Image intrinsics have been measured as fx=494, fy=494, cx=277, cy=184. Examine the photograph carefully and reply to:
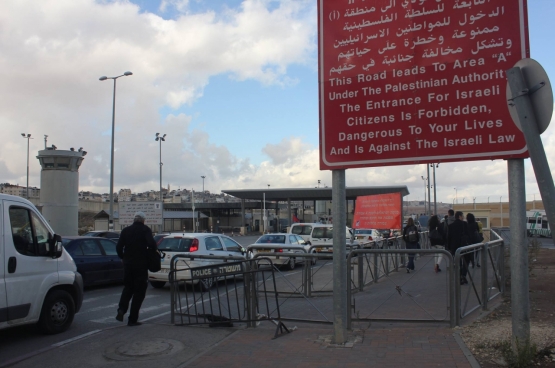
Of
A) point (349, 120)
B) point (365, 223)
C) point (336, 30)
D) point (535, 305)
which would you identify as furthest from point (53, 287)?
point (365, 223)

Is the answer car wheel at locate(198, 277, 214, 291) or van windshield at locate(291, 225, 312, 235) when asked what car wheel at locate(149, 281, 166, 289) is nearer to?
car wheel at locate(198, 277, 214, 291)

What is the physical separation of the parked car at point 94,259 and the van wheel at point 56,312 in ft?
16.3

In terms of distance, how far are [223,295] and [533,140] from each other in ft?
21.7

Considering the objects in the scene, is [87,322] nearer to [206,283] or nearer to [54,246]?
[54,246]

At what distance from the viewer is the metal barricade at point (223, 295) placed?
8.14 meters

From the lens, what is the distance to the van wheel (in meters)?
7.83

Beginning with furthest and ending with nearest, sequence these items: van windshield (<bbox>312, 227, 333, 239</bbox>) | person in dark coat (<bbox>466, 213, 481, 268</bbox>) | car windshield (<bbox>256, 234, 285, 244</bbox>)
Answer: van windshield (<bbox>312, 227, 333, 239</bbox>) < car windshield (<bbox>256, 234, 285, 244</bbox>) < person in dark coat (<bbox>466, 213, 481, 268</bbox>)

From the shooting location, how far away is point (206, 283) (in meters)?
8.54

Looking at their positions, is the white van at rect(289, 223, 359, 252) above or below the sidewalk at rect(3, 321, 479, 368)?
above

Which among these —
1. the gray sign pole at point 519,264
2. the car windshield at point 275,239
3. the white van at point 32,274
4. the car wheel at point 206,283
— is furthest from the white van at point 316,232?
the gray sign pole at point 519,264

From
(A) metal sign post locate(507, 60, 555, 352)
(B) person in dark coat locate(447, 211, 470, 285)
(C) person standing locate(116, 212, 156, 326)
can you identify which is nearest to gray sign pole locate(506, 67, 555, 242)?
(A) metal sign post locate(507, 60, 555, 352)

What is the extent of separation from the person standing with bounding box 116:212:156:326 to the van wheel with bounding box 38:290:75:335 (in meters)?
0.81

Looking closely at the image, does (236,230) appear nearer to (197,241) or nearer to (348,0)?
(197,241)

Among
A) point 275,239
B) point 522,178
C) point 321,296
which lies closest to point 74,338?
point 321,296
